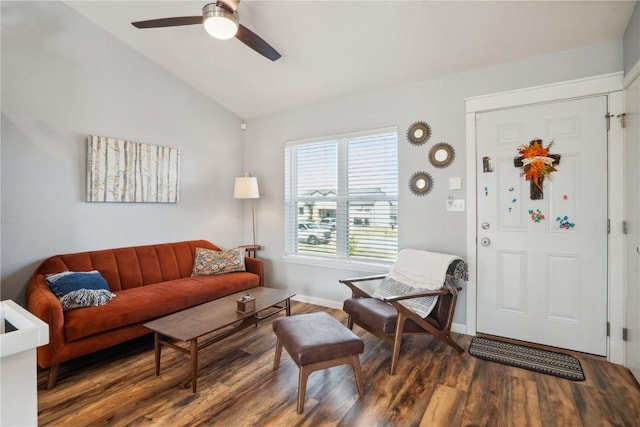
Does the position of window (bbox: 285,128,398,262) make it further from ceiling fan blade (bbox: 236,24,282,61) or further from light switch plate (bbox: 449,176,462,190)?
ceiling fan blade (bbox: 236,24,282,61)

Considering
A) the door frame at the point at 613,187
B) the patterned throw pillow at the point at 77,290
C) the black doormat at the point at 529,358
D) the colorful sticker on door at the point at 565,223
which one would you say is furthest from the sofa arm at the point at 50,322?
the door frame at the point at 613,187

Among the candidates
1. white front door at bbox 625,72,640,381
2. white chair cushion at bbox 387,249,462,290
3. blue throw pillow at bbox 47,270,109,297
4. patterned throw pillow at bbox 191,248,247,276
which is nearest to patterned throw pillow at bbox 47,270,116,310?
blue throw pillow at bbox 47,270,109,297

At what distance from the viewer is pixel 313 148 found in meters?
3.93

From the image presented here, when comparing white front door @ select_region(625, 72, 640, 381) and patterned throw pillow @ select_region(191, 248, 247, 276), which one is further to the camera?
patterned throw pillow @ select_region(191, 248, 247, 276)

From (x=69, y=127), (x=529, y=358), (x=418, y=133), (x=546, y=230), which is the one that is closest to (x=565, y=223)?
(x=546, y=230)

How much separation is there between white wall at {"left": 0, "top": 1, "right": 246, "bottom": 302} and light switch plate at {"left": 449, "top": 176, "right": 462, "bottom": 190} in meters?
3.04

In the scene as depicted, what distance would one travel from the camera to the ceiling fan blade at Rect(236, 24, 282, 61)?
7.41ft

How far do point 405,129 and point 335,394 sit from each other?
8.35ft

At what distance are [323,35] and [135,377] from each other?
10.3ft

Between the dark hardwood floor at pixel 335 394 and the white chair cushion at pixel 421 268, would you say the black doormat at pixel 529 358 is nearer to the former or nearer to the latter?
the dark hardwood floor at pixel 335 394

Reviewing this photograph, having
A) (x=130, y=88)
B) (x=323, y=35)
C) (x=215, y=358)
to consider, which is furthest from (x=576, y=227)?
(x=130, y=88)

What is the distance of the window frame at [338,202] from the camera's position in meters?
3.45

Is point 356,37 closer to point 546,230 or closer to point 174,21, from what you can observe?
point 174,21

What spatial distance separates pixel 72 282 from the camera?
247 centimetres
